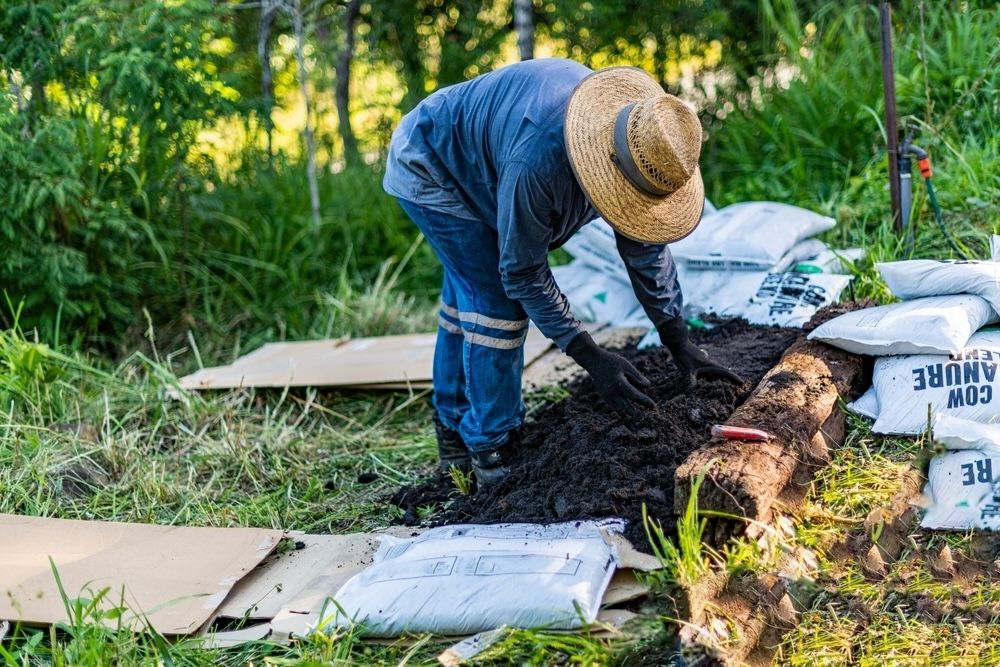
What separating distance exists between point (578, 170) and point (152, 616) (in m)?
A: 1.61

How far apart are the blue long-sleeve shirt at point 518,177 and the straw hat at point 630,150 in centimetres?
9

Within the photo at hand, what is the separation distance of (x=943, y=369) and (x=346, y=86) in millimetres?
5547

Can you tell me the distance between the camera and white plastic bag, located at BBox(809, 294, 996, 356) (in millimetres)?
3098

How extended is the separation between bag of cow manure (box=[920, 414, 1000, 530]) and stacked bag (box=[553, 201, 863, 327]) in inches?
49.5

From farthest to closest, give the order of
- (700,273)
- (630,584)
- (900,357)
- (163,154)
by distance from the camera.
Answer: (163,154)
(700,273)
(900,357)
(630,584)

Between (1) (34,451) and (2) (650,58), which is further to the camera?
(2) (650,58)

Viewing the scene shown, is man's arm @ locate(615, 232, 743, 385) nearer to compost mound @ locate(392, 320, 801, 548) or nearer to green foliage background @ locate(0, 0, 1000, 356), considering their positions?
compost mound @ locate(392, 320, 801, 548)

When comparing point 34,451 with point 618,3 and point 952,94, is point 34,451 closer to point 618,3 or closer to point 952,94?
point 618,3

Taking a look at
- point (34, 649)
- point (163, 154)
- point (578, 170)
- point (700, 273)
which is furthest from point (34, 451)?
point (700, 273)

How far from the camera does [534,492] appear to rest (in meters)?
2.95

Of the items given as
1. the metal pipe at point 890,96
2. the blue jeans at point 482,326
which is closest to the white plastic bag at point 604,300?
the metal pipe at point 890,96

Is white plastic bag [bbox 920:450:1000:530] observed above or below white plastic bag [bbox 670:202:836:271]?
below

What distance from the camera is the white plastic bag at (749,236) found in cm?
434

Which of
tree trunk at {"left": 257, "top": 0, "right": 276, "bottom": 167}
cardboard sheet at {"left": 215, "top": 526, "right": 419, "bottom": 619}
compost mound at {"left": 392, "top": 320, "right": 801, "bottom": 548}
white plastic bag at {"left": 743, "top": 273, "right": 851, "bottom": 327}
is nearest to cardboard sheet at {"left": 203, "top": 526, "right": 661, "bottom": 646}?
cardboard sheet at {"left": 215, "top": 526, "right": 419, "bottom": 619}
